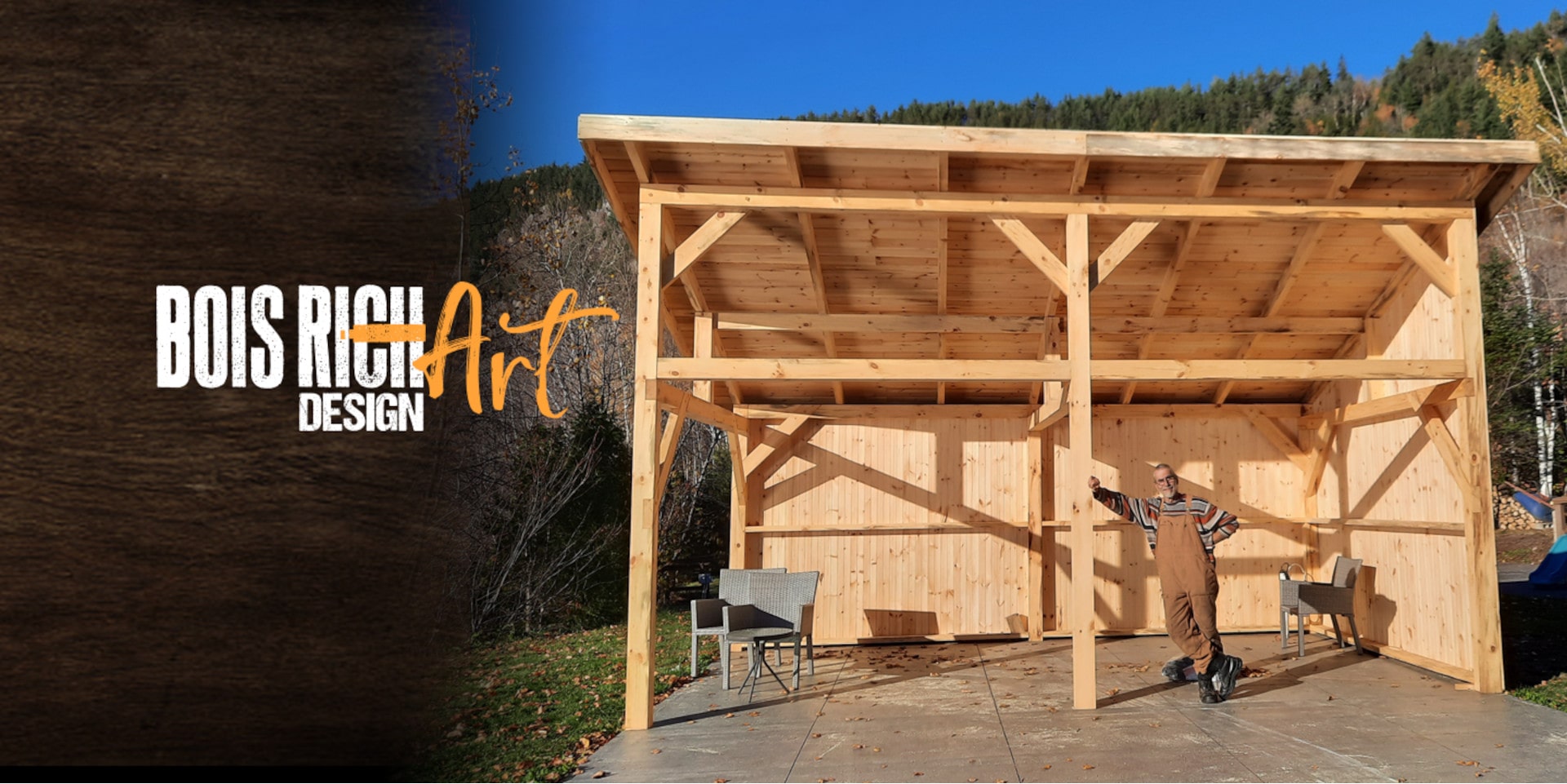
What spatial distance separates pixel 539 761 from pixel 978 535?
576 centimetres

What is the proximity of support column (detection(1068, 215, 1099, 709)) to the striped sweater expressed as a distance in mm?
295

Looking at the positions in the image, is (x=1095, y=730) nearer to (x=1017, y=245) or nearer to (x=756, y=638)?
(x=756, y=638)

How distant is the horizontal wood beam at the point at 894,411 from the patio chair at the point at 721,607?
2275 millimetres

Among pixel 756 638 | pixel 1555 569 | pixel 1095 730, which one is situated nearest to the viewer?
pixel 1095 730

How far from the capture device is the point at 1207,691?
6.15 m

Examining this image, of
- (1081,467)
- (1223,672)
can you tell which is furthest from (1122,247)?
(1223,672)

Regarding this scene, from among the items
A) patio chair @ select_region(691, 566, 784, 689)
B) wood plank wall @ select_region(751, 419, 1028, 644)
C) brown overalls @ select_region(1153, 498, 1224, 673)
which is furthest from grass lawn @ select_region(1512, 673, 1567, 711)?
patio chair @ select_region(691, 566, 784, 689)

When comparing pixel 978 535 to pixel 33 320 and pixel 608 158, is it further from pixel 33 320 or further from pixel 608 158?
pixel 33 320

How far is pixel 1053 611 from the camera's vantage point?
9.66m

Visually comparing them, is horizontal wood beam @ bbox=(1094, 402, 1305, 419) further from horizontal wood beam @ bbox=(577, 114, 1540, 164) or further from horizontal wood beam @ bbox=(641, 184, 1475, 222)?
horizontal wood beam @ bbox=(577, 114, 1540, 164)

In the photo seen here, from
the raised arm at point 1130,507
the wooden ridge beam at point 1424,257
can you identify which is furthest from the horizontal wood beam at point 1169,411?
the raised arm at point 1130,507

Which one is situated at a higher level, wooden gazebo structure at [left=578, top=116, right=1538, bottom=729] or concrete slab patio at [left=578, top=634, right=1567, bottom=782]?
wooden gazebo structure at [left=578, top=116, right=1538, bottom=729]

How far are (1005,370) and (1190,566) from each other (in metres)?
1.76

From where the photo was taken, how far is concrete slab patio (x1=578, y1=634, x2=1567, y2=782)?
15.0 ft
